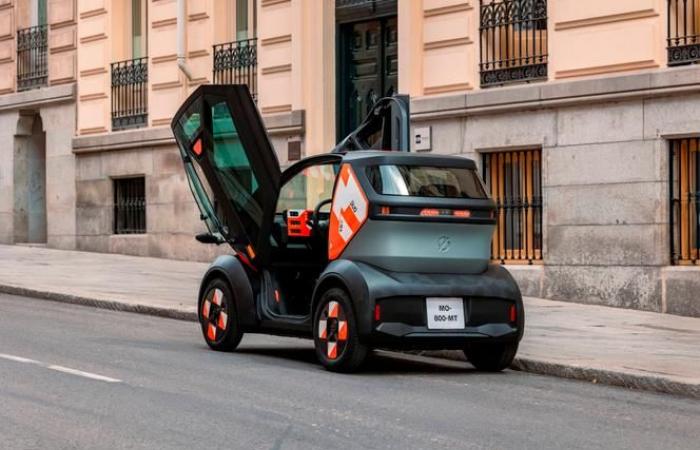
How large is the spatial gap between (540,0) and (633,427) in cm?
1068

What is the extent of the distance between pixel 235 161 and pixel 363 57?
30.9ft

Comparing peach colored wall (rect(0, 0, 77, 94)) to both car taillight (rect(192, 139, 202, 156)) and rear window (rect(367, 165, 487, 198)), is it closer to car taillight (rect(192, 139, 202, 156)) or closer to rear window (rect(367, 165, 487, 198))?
car taillight (rect(192, 139, 202, 156))

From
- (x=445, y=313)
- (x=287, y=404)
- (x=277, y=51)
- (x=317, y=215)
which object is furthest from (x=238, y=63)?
(x=287, y=404)

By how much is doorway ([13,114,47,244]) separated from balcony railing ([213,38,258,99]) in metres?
5.61

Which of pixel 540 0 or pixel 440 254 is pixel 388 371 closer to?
pixel 440 254

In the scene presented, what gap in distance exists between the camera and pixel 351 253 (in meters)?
11.7

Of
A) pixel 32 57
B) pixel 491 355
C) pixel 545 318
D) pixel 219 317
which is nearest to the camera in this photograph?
pixel 491 355

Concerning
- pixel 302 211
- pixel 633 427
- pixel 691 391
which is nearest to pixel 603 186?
pixel 302 211

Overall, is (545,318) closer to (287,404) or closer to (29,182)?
(287,404)

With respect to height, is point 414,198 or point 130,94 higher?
point 130,94

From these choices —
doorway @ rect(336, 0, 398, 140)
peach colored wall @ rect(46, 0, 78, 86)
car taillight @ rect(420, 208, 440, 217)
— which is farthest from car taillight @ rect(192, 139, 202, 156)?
peach colored wall @ rect(46, 0, 78, 86)

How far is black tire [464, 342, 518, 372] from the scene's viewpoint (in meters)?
12.0

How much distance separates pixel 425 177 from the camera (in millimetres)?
11820

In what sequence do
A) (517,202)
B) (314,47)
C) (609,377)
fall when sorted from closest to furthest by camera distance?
(609,377) < (517,202) < (314,47)
